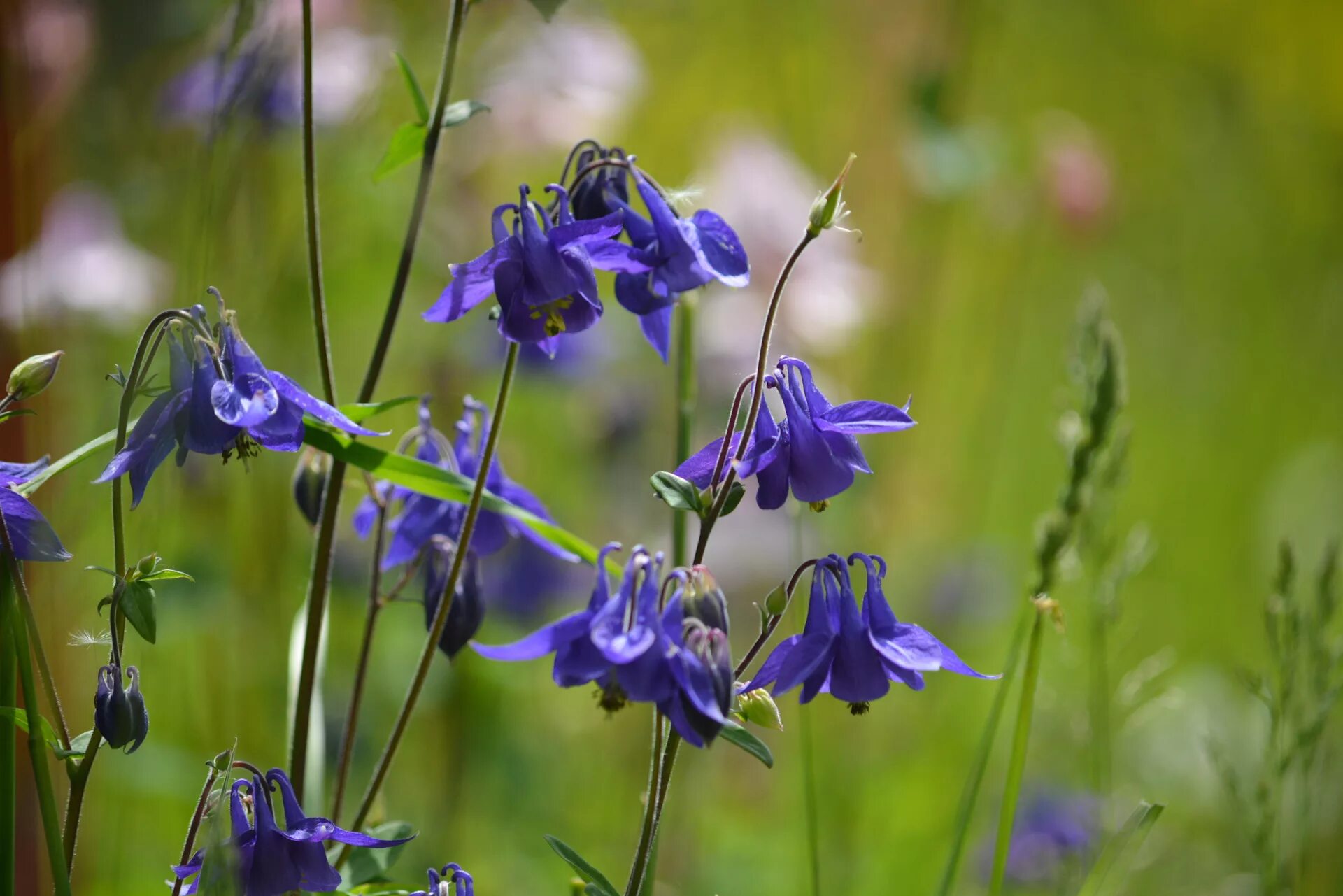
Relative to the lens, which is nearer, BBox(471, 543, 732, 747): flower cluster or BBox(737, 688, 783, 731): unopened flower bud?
BBox(471, 543, 732, 747): flower cluster

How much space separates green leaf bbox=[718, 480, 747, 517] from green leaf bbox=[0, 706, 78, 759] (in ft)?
1.53

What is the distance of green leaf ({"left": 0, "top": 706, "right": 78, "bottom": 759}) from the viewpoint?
0.71 metres

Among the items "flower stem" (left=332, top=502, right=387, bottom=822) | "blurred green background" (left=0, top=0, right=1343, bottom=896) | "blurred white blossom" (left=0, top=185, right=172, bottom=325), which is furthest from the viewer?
"blurred white blossom" (left=0, top=185, right=172, bottom=325)

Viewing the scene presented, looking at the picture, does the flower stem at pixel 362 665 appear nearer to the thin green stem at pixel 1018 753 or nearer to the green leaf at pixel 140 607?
the green leaf at pixel 140 607

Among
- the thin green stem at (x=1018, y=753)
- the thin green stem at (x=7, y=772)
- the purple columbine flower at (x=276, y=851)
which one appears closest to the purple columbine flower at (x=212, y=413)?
the thin green stem at (x=7, y=772)

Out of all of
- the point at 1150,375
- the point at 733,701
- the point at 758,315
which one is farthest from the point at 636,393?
the point at 1150,375

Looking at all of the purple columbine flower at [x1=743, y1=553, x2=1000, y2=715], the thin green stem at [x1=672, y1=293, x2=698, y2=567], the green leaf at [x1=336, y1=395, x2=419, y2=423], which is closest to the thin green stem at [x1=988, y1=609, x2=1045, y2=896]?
the purple columbine flower at [x1=743, y1=553, x2=1000, y2=715]

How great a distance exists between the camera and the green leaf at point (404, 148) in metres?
0.98

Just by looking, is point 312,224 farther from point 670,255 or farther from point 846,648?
point 846,648

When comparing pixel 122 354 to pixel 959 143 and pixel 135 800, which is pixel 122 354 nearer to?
pixel 135 800

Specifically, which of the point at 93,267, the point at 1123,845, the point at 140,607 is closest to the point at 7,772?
the point at 140,607

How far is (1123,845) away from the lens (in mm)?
1060

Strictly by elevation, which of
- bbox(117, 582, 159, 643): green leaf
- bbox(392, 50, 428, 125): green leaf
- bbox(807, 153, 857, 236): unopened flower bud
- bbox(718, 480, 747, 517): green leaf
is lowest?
bbox(117, 582, 159, 643): green leaf

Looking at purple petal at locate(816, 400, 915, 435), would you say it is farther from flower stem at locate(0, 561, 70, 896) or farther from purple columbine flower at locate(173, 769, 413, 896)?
flower stem at locate(0, 561, 70, 896)
